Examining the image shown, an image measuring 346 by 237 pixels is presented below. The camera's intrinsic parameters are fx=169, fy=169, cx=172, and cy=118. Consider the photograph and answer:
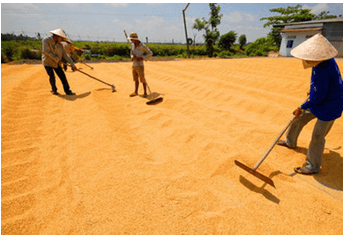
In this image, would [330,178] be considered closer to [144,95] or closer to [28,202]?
[28,202]

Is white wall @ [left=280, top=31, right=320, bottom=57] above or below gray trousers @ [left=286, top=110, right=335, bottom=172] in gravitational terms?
above

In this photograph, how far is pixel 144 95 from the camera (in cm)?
443

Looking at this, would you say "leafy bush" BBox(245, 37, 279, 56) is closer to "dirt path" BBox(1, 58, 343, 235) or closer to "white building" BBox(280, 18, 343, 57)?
"white building" BBox(280, 18, 343, 57)

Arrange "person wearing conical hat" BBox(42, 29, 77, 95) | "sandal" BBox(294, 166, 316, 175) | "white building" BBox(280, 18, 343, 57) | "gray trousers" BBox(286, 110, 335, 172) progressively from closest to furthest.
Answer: "gray trousers" BBox(286, 110, 335, 172) → "sandal" BBox(294, 166, 316, 175) → "person wearing conical hat" BBox(42, 29, 77, 95) → "white building" BBox(280, 18, 343, 57)

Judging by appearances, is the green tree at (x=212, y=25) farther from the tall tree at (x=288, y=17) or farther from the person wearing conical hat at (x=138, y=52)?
the person wearing conical hat at (x=138, y=52)

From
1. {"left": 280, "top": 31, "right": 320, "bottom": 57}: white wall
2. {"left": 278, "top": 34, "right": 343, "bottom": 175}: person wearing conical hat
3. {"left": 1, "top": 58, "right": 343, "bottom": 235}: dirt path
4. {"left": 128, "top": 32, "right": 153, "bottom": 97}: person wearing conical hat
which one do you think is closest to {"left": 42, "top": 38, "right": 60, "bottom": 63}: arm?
{"left": 1, "top": 58, "right": 343, "bottom": 235}: dirt path

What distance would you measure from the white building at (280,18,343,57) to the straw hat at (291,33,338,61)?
61.6ft

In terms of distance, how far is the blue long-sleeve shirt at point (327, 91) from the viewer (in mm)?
1733

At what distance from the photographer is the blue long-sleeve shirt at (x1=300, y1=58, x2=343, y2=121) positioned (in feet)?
5.69

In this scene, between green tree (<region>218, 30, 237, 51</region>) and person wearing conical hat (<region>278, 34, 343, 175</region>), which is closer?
person wearing conical hat (<region>278, 34, 343, 175</region>)

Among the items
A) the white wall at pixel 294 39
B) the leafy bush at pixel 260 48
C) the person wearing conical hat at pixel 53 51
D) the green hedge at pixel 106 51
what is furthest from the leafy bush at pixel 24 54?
the white wall at pixel 294 39

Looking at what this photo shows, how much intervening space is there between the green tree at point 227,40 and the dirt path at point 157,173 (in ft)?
89.0

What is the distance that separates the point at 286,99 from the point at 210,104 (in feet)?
6.23

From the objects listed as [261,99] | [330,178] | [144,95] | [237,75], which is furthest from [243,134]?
[237,75]
